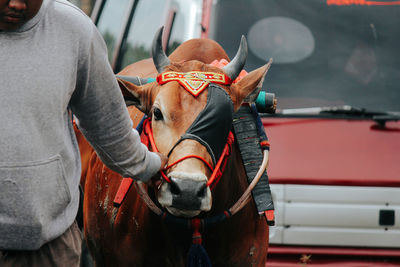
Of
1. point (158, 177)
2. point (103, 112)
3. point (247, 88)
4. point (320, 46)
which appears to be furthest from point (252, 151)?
point (320, 46)

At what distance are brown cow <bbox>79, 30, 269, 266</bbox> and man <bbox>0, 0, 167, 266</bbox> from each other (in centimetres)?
59

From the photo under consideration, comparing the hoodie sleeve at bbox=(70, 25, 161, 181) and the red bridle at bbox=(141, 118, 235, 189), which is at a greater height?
the hoodie sleeve at bbox=(70, 25, 161, 181)

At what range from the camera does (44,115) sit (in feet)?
6.18

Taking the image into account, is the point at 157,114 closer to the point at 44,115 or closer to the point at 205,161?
the point at 205,161

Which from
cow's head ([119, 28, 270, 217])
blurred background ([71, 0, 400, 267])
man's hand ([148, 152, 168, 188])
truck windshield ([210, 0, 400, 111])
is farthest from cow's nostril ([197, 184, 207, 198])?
truck windshield ([210, 0, 400, 111])

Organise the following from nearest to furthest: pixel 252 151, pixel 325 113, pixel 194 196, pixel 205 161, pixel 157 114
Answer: pixel 194 196, pixel 205 161, pixel 157 114, pixel 252 151, pixel 325 113

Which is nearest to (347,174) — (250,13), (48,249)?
(250,13)

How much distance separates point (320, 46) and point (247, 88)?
1902 mm

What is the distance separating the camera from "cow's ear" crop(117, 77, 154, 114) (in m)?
3.00

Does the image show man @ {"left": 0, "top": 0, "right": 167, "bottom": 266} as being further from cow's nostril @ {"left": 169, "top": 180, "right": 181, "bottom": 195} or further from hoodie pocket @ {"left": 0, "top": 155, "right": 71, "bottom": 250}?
cow's nostril @ {"left": 169, "top": 180, "right": 181, "bottom": 195}

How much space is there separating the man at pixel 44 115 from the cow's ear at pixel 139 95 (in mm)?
810

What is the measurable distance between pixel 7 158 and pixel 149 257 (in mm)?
1506

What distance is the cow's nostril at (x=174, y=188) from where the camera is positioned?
8.14ft

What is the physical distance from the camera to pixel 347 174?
408 cm
